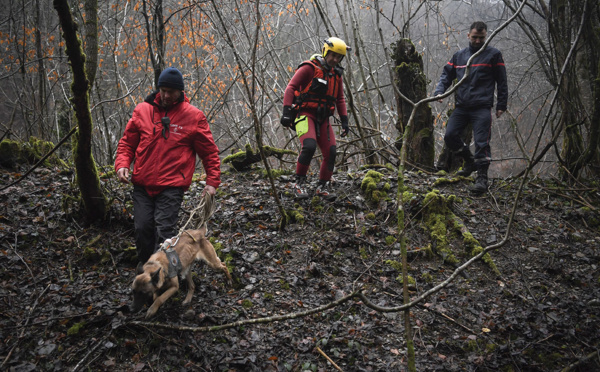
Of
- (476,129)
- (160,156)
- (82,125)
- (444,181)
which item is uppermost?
(82,125)

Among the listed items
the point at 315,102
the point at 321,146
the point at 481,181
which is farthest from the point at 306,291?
the point at 481,181

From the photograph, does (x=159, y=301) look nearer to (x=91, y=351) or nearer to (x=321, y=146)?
(x=91, y=351)

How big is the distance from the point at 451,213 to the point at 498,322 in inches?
73.3

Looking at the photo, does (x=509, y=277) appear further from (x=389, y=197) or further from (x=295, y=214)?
(x=295, y=214)

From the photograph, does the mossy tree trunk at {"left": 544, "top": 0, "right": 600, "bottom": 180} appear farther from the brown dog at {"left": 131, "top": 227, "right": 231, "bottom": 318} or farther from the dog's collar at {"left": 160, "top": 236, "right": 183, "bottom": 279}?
the dog's collar at {"left": 160, "top": 236, "right": 183, "bottom": 279}

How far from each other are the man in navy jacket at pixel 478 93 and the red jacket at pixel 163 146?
155 inches

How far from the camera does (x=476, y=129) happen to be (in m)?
5.84

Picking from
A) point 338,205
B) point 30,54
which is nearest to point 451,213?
point 338,205

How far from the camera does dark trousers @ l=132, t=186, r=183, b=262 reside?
142 inches

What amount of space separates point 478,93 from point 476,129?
22.3 inches

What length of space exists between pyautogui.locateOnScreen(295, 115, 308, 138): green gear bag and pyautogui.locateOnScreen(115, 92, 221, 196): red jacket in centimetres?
182

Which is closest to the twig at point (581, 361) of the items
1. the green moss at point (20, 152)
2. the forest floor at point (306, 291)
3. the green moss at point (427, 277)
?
the forest floor at point (306, 291)

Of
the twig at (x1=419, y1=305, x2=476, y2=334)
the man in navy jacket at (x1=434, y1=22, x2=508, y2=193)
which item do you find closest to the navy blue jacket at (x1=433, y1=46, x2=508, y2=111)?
the man in navy jacket at (x1=434, y1=22, x2=508, y2=193)

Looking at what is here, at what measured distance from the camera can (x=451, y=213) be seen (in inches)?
203
